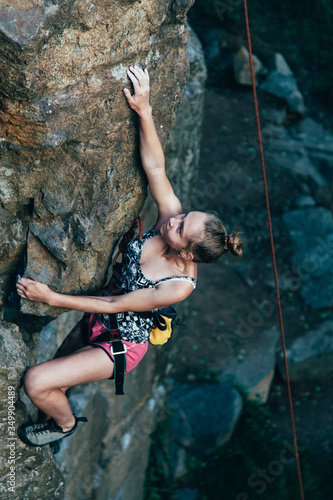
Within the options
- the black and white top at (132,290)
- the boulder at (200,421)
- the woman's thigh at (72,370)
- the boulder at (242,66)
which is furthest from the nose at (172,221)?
the boulder at (242,66)

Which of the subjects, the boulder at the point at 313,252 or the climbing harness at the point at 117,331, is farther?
the boulder at the point at 313,252

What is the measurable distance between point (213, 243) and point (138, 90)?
97cm

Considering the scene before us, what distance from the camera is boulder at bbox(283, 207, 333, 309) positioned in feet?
28.5

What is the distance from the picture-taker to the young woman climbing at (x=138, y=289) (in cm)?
308

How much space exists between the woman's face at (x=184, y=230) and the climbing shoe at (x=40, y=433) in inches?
53.1

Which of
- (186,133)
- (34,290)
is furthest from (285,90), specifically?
(34,290)

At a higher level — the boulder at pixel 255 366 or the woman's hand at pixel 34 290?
the woman's hand at pixel 34 290

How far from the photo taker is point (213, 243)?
123 inches

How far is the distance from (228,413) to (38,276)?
4.71m

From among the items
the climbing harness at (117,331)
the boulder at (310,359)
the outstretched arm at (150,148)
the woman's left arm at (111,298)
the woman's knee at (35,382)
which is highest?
the outstretched arm at (150,148)

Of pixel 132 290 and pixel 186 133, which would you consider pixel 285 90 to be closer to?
pixel 186 133

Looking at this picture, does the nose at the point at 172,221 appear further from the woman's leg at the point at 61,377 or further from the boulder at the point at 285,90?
the boulder at the point at 285,90

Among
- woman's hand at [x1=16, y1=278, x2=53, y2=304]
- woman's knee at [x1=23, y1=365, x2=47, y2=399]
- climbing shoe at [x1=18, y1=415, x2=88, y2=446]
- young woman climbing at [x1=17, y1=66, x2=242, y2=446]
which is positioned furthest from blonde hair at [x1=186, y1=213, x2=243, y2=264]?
climbing shoe at [x1=18, y1=415, x2=88, y2=446]

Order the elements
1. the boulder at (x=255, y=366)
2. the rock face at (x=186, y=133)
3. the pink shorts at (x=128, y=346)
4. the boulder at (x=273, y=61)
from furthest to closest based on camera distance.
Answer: the boulder at (x=273, y=61)
the boulder at (x=255, y=366)
the rock face at (x=186, y=133)
the pink shorts at (x=128, y=346)
